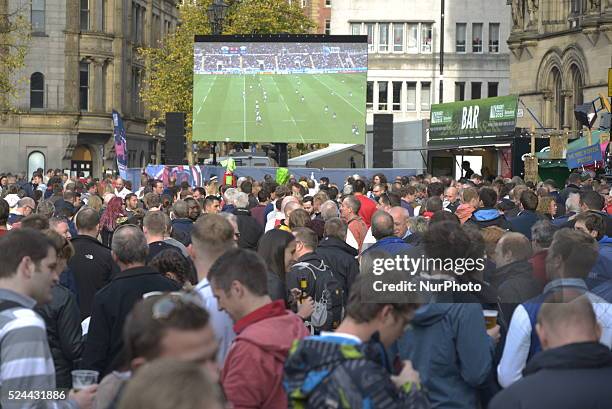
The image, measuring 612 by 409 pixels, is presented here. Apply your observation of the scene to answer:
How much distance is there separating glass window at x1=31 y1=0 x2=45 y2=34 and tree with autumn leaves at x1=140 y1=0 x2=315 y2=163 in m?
7.91

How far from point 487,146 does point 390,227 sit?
86.9ft

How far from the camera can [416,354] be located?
6.90 meters

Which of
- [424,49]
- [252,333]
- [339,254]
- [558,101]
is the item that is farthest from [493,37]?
[252,333]

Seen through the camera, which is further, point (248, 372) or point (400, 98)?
point (400, 98)

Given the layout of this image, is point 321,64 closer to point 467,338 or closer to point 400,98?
point 467,338

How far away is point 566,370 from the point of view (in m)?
5.38

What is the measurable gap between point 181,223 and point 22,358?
844 cm

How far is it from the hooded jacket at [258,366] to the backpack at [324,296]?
13.4 ft

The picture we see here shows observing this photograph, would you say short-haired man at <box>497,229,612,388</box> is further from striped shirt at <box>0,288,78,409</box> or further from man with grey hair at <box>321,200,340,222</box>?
man with grey hair at <box>321,200,340,222</box>

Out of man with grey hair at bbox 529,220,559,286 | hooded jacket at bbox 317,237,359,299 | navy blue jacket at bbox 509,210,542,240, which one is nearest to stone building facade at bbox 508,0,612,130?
navy blue jacket at bbox 509,210,542,240

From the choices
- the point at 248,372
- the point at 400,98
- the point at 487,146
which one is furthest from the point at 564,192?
the point at 400,98

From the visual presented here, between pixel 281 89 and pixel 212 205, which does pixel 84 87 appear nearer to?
pixel 281 89

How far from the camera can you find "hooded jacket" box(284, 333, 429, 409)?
15.9 feet

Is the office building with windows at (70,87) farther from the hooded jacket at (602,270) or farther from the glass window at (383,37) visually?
the hooded jacket at (602,270)
